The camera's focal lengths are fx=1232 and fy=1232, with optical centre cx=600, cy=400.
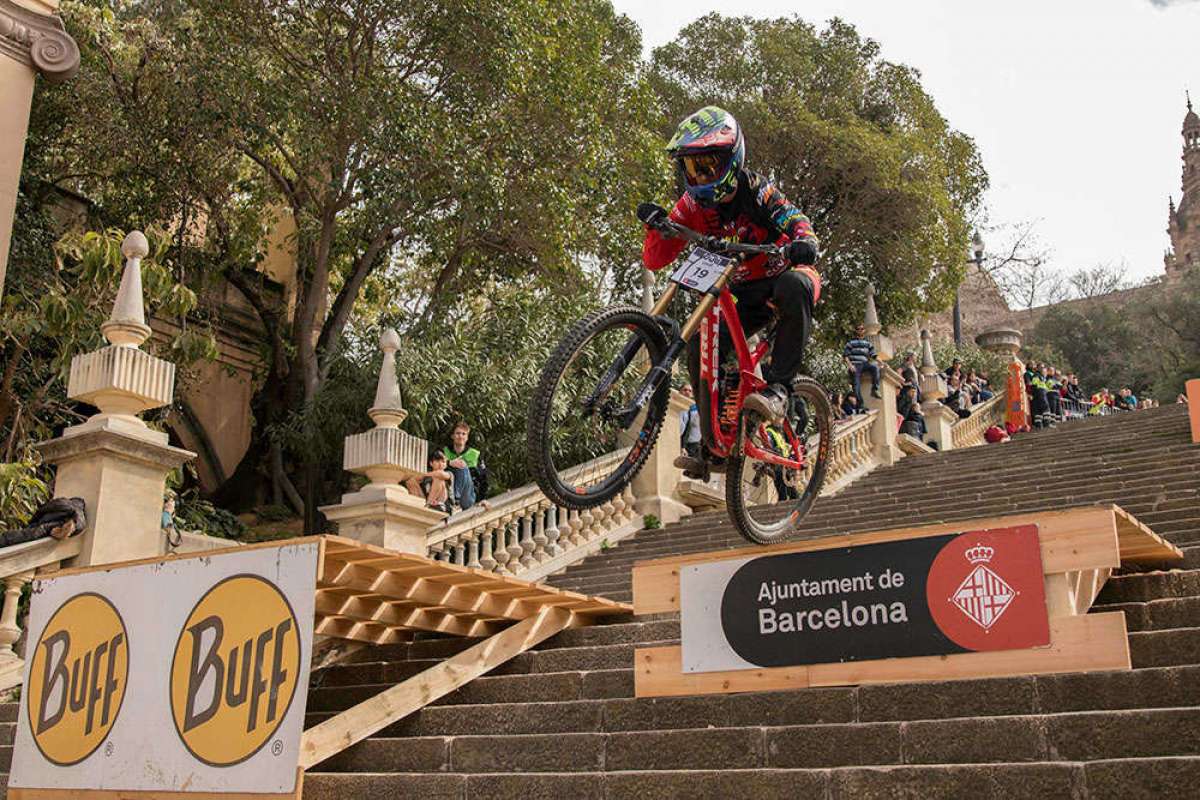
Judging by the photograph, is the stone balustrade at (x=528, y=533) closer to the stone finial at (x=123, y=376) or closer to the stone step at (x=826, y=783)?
the stone finial at (x=123, y=376)

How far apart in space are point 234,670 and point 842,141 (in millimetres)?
25480

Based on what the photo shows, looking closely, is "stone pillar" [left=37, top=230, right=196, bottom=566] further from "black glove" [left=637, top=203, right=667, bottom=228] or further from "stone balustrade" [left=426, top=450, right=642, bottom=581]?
"black glove" [left=637, top=203, right=667, bottom=228]

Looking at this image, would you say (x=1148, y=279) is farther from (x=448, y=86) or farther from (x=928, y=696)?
(x=928, y=696)

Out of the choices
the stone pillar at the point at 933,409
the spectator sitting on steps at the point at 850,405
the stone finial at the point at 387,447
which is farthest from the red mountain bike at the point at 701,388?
the stone pillar at the point at 933,409

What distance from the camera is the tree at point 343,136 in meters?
18.9

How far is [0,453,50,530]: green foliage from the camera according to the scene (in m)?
11.7

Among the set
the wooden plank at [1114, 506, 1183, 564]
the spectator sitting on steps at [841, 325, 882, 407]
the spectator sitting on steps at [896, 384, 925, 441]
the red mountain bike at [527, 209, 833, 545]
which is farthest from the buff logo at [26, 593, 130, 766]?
the spectator sitting on steps at [896, 384, 925, 441]

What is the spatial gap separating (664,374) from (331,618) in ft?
14.4

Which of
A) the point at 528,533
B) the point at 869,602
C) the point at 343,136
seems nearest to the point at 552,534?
the point at 528,533

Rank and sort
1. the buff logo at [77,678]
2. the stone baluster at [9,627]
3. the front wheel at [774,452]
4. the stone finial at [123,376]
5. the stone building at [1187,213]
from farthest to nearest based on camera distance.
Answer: the stone building at [1187,213]
the stone finial at [123,376]
the stone baluster at [9,627]
the buff logo at [77,678]
the front wheel at [774,452]

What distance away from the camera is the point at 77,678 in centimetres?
716

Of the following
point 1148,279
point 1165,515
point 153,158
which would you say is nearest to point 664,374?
point 1165,515

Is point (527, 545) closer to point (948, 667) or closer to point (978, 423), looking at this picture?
point (948, 667)

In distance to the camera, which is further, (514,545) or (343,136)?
(343,136)
